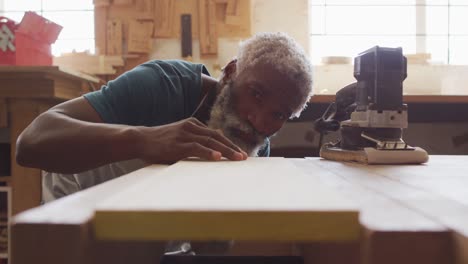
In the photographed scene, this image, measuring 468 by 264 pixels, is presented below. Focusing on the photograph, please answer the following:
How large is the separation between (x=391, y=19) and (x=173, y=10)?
151 cm

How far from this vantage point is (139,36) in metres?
2.98

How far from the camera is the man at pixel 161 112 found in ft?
3.95

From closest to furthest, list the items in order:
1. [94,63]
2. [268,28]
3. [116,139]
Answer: [116,139] → [94,63] → [268,28]

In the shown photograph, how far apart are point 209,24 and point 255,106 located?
149 cm

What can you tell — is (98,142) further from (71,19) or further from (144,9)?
(71,19)

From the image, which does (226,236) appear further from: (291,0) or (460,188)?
(291,0)

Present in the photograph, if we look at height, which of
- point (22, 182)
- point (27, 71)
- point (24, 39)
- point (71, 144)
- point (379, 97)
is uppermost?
point (24, 39)

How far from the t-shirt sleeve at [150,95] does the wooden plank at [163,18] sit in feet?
4.40

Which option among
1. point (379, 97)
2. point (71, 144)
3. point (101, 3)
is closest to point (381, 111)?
point (379, 97)

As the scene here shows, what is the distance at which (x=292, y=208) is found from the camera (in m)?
0.37

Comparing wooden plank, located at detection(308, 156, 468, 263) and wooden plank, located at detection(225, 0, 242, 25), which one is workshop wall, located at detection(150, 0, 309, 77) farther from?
wooden plank, located at detection(308, 156, 468, 263)

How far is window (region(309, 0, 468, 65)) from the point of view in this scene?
3236 mm

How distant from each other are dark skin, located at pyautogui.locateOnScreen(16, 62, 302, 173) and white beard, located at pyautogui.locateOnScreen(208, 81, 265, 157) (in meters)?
0.03

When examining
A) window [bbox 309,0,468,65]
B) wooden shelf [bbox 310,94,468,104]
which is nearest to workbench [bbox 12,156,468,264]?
wooden shelf [bbox 310,94,468,104]
